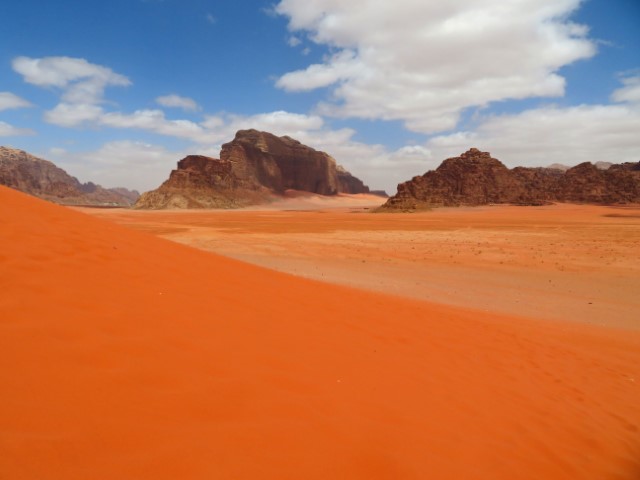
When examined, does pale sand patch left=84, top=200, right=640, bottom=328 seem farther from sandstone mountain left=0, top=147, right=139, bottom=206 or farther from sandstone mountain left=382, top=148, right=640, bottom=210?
sandstone mountain left=0, top=147, right=139, bottom=206

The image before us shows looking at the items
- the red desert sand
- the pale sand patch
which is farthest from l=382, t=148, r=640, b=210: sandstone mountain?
the red desert sand

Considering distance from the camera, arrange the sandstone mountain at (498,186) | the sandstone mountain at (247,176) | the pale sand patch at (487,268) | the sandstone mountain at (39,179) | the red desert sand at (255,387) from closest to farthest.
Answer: the red desert sand at (255,387)
the pale sand patch at (487,268)
the sandstone mountain at (498,186)
the sandstone mountain at (247,176)
the sandstone mountain at (39,179)

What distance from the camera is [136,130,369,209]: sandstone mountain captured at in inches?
3501

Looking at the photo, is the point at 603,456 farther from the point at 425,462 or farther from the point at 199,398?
the point at 199,398

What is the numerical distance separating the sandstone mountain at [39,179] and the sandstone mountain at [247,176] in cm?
4718

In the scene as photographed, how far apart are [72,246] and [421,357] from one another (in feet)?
16.1

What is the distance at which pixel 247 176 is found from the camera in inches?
4419

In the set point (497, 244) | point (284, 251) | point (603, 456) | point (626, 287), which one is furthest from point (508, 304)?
point (497, 244)

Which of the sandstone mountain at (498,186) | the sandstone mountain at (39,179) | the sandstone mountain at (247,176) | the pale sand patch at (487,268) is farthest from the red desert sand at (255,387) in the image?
the sandstone mountain at (39,179)

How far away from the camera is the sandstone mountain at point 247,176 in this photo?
88.9m

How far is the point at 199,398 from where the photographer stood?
270 centimetres

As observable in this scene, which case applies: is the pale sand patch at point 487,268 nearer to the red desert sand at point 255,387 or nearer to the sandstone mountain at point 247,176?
the red desert sand at point 255,387

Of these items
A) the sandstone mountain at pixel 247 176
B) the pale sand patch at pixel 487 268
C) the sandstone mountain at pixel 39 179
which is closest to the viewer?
the pale sand patch at pixel 487 268

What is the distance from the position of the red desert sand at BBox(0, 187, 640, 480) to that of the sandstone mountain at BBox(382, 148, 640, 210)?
71122 millimetres
